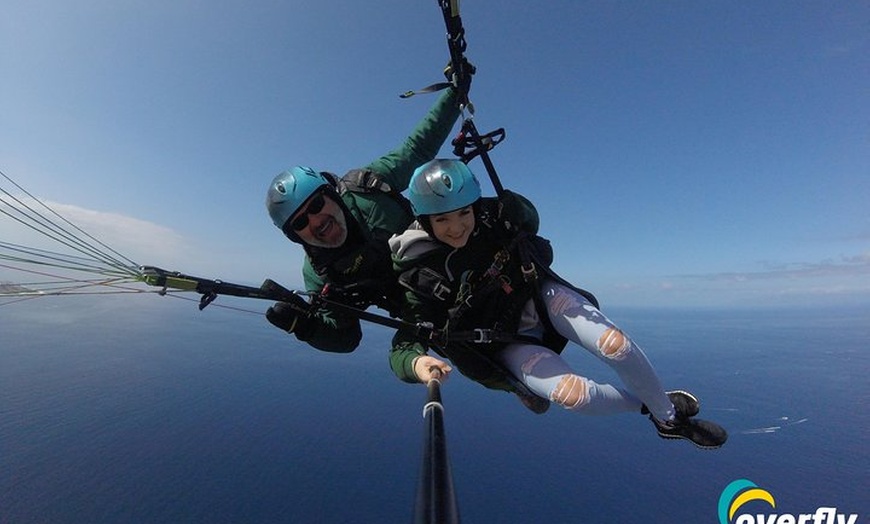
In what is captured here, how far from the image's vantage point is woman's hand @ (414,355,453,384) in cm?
295

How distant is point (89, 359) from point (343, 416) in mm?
91402

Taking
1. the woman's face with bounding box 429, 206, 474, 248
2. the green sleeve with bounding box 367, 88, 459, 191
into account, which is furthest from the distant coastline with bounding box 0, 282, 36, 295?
the green sleeve with bounding box 367, 88, 459, 191

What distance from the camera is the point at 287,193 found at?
3.88 meters

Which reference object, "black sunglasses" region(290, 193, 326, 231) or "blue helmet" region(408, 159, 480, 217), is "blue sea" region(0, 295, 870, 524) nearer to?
"black sunglasses" region(290, 193, 326, 231)

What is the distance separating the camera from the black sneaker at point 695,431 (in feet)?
11.1

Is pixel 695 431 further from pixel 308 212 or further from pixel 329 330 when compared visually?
pixel 308 212

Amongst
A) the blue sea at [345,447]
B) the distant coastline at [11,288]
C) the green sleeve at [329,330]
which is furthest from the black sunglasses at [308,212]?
the blue sea at [345,447]

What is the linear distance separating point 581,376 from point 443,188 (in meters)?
2.19

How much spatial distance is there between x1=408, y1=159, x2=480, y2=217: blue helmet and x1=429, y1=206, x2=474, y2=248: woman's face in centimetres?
11

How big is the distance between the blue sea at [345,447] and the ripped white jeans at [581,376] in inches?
2480

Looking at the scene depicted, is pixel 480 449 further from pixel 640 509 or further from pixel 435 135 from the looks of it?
pixel 435 135

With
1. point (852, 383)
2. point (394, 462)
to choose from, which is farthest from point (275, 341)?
point (852, 383)

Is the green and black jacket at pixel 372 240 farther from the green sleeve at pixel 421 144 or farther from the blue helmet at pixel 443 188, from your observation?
the blue helmet at pixel 443 188

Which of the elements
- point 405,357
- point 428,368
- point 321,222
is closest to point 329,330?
point 405,357
